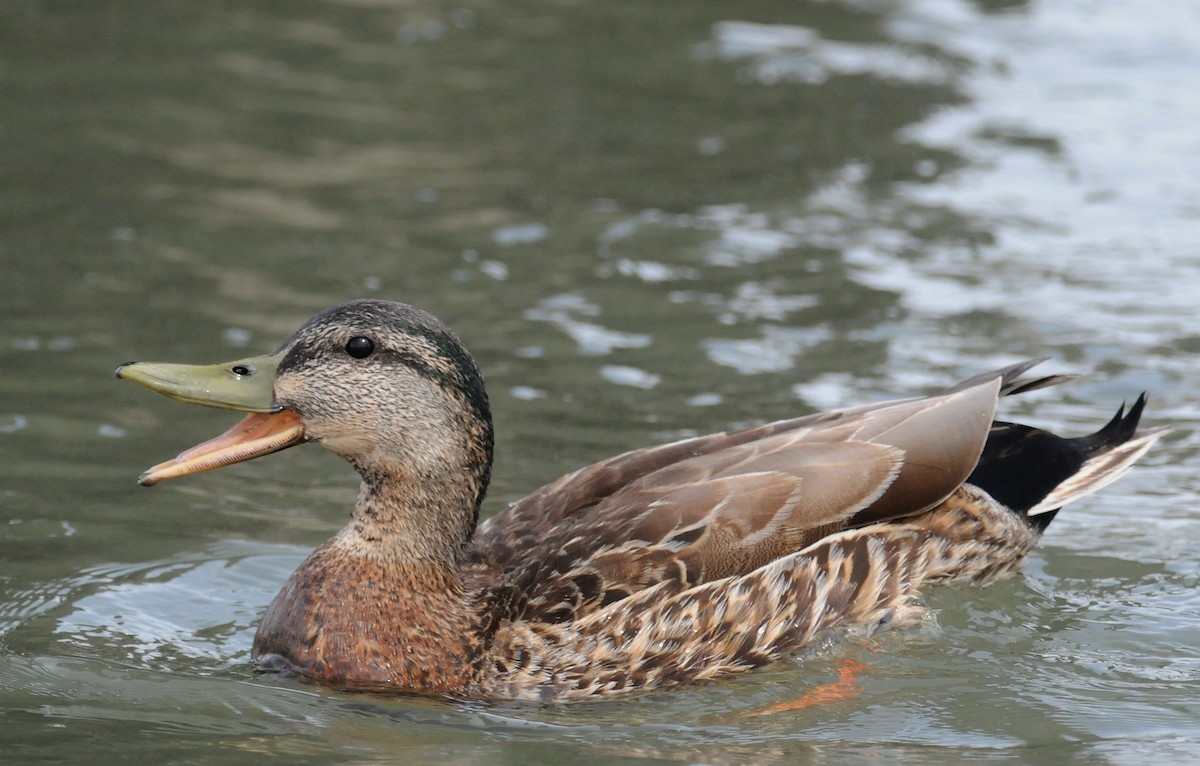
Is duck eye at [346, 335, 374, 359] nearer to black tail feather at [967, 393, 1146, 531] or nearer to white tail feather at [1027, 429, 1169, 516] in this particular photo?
black tail feather at [967, 393, 1146, 531]

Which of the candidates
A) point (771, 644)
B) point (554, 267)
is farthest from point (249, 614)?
point (554, 267)

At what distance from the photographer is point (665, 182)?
12.8m

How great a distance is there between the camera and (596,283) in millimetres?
11078

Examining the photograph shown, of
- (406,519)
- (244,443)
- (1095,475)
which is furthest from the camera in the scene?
(1095,475)

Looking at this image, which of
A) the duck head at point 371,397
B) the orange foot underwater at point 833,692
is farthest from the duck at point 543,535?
the orange foot underwater at point 833,692

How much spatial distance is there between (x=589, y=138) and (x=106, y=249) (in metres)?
4.01

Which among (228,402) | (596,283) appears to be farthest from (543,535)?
(596,283)

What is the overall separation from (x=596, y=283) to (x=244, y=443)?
487cm

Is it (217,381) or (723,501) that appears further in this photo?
(723,501)

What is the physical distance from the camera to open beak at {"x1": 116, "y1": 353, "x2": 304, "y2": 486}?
6.21 metres

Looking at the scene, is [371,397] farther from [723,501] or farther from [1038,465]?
[1038,465]

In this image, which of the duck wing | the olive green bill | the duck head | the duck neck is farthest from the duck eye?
the duck wing

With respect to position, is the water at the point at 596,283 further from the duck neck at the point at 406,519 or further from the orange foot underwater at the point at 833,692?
the duck neck at the point at 406,519

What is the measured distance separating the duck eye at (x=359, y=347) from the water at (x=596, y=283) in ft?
3.96
